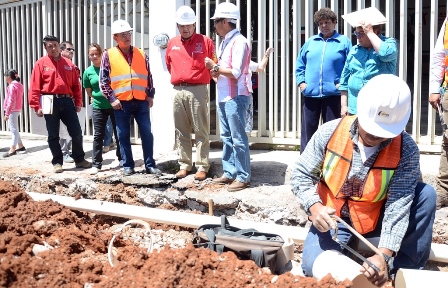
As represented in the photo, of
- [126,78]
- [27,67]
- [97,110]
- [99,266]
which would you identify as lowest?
[99,266]

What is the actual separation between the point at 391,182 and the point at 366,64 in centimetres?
204

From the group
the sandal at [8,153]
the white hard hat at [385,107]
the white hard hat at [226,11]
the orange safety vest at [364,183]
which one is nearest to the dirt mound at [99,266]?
the orange safety vest at [364,183]

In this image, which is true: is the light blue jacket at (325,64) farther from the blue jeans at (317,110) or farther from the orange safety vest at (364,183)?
the orange safety vest at (364,183)

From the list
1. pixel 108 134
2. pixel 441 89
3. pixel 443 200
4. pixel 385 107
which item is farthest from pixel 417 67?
pixel 108 134

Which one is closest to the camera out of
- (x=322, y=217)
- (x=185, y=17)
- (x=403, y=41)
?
(x=322, y=217)

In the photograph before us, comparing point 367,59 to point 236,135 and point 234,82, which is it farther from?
point 236,135

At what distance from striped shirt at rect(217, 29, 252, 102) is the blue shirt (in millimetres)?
1181

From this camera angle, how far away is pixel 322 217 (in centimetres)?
321

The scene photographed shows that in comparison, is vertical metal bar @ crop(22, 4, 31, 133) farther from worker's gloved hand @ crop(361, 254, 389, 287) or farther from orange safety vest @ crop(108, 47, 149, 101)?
worker's gloved hand @ crop(361, 254, 389, 287)

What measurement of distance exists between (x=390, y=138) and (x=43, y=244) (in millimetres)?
2259

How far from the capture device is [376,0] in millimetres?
6551

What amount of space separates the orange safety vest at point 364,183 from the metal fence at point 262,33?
10.9 feet

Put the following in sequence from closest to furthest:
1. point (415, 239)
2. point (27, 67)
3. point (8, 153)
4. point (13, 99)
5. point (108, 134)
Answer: point (415, 239) < point (108, 134) < point (8, 153) < point (13, 99) < point (27, 67)

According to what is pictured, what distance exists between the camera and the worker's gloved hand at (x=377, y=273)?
2.99m
